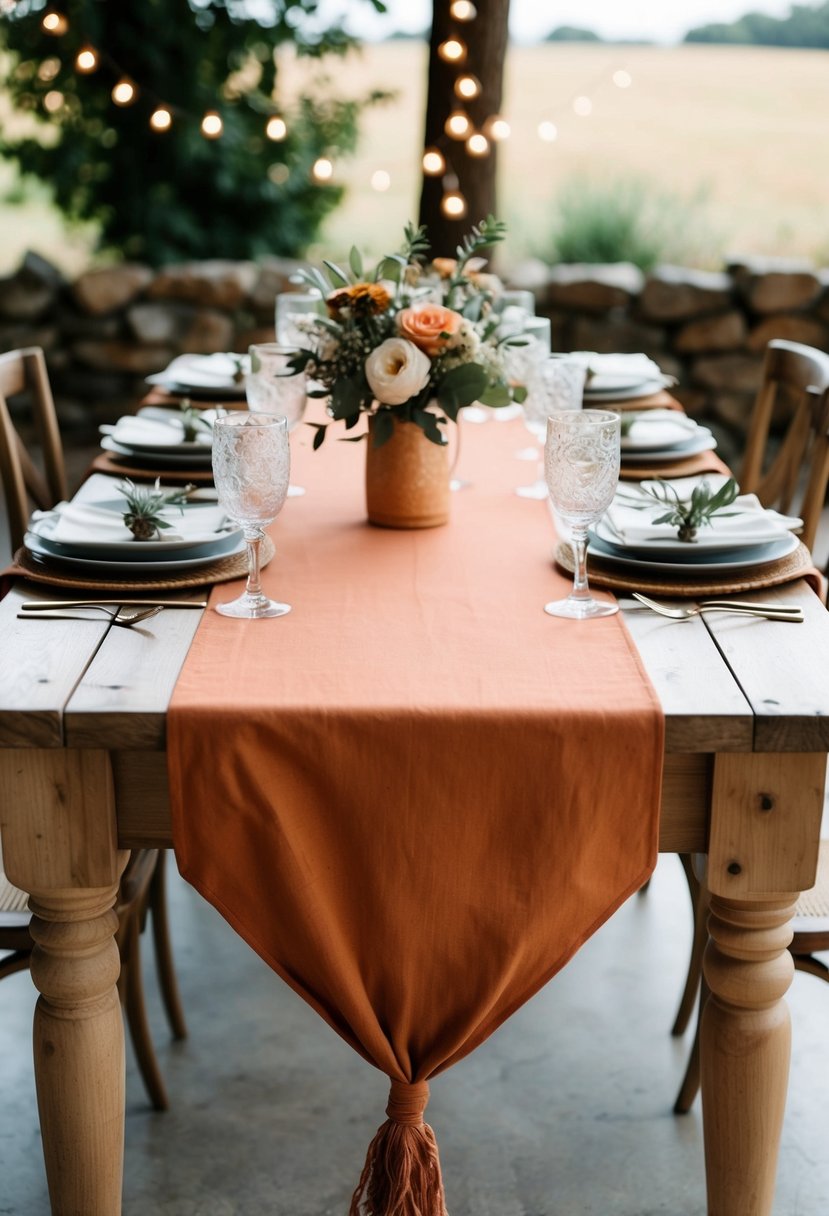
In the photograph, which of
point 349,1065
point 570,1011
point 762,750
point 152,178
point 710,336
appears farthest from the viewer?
point 152,178

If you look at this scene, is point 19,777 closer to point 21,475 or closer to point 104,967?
point 104,967

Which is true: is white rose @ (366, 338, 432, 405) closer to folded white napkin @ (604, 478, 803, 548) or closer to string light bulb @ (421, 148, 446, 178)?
folded white napkin @ (604, 478, 803, 548)

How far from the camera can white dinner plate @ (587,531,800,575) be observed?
5.48 ft

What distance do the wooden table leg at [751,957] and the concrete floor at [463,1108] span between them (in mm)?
361

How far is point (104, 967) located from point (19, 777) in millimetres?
246

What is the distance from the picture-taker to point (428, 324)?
1733mm

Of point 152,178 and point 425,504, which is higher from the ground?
point 152,178

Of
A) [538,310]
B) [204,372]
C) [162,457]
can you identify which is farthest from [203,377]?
[538,310]

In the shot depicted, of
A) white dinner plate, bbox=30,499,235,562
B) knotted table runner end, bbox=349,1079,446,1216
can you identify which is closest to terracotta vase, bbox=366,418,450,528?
white dinner plate, bbox=30,499,235,562

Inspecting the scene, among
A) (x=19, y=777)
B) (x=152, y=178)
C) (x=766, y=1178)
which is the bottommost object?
(x=766, y=1178)

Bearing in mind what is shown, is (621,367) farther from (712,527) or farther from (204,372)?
(712,527)

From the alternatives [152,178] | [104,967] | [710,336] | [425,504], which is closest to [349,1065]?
[104,967]

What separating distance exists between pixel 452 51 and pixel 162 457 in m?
2.00

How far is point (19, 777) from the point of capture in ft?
4.59
